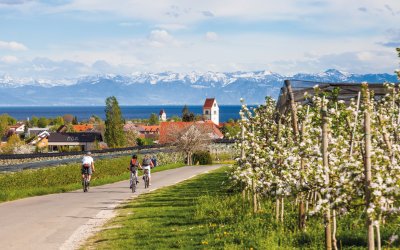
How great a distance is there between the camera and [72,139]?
443 ft

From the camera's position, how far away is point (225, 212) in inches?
626

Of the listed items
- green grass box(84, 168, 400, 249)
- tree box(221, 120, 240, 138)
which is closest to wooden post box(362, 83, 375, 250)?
green grass box(84, 168, 400, 249)

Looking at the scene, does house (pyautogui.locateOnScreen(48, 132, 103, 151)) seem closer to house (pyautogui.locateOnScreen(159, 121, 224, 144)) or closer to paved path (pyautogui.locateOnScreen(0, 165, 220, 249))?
house (pyautogui.locateOnScreen(159, 121, 224, 144))

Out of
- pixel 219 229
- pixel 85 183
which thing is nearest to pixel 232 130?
pixel 85 183

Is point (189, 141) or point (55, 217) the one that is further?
Answer: point (189, 141)

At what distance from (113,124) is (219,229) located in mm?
69702

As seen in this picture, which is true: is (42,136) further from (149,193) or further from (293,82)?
(293,82)

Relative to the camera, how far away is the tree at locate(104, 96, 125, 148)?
3219 inches

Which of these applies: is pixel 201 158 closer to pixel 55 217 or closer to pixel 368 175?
pixel 55 217

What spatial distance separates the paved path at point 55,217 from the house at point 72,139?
4169 inches

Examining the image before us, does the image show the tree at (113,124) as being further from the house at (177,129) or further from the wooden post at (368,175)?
the wooden post at (368,175)

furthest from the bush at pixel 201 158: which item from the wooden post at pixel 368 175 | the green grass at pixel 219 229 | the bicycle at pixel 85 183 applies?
the wooden post at pixel 368 175

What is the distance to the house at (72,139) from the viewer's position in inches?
5187

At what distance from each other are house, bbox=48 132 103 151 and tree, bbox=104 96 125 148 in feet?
155
